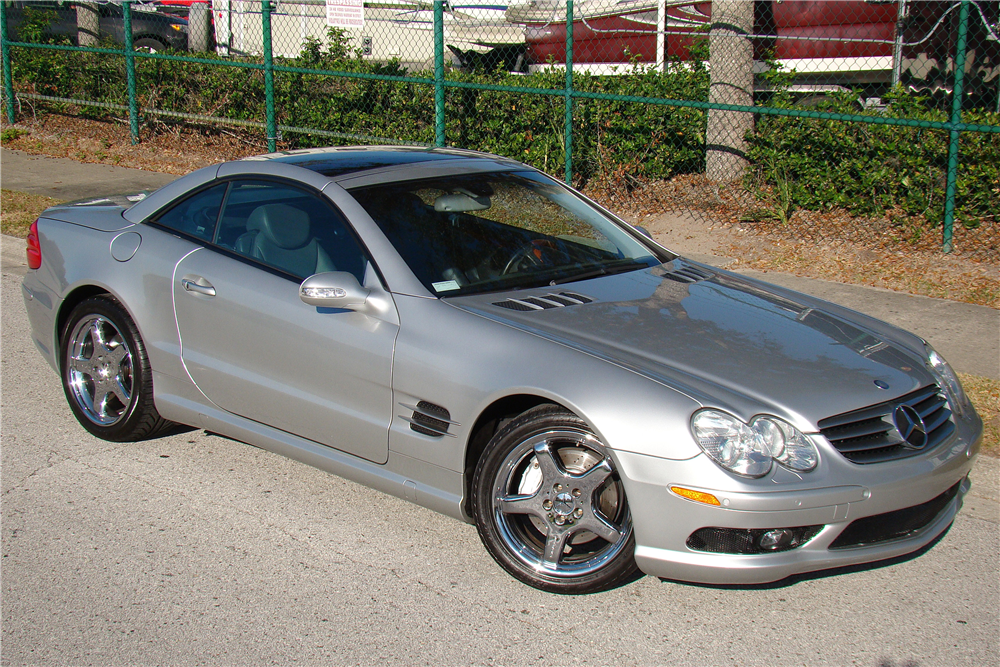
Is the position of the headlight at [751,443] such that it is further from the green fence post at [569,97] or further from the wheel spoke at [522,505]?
the green fence post at [569,97]

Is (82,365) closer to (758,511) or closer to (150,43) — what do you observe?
(758,511)

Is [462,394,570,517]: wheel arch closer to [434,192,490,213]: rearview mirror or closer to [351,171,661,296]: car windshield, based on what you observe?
[351,171,661,296]: car windshield

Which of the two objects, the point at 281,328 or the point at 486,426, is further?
the point at 281,328

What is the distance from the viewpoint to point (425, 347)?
382 cm

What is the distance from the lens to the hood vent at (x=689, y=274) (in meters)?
4.64

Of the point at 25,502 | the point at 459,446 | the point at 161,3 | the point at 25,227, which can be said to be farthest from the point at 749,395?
the point at 161,3

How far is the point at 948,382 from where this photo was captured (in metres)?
4.13

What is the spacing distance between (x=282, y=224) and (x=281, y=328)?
0.59 m

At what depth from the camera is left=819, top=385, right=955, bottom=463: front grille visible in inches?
133

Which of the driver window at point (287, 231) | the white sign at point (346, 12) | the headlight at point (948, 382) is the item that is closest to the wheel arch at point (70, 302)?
the driver window at point (287, 231)

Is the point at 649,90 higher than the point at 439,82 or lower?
lower

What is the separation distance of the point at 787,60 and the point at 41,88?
37.3 feet

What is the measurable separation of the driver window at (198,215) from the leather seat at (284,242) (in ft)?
0.83

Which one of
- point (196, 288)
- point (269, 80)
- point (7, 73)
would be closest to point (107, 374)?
point (196, 288)
